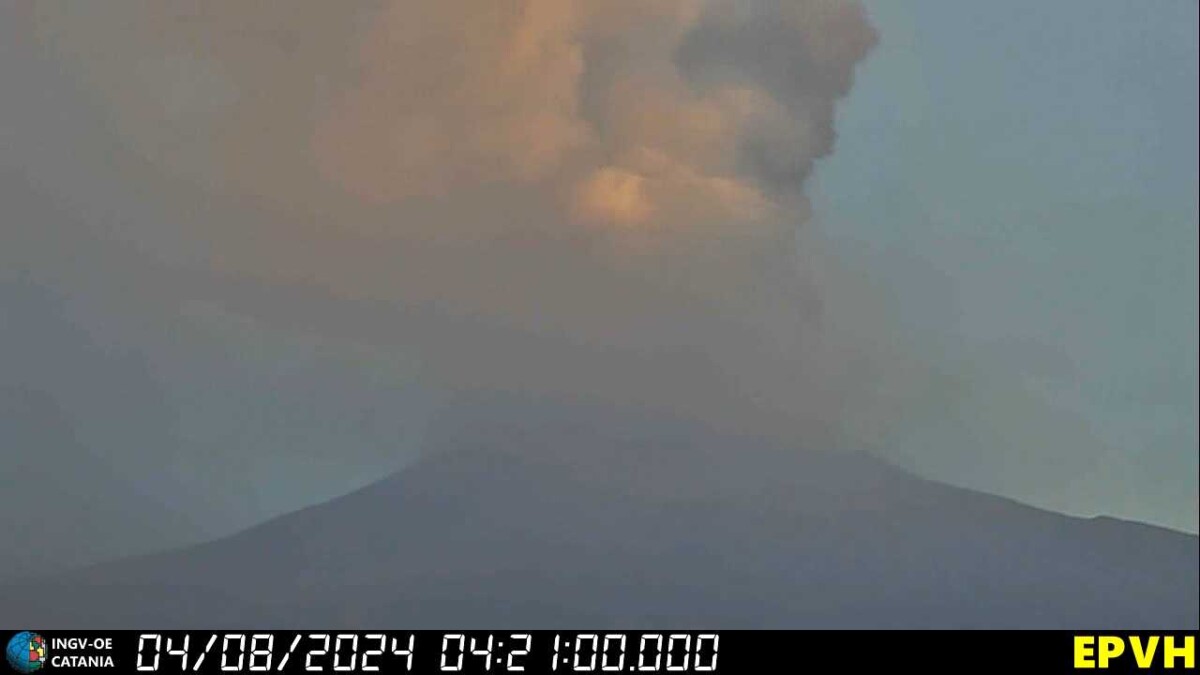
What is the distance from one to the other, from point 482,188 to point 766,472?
12.6 ft

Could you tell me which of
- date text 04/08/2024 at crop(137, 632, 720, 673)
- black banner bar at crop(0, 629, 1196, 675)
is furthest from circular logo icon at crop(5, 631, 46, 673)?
date text 04/08/2024 at crop(137, 632, 720, 673)

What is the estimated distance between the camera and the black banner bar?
11086mm

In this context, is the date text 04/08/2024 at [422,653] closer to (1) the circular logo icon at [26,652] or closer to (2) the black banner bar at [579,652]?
(2) the black banner bar at [579,652]

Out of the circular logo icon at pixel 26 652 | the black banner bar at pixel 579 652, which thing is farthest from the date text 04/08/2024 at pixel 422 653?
the circular logo icon at pixel 26 652

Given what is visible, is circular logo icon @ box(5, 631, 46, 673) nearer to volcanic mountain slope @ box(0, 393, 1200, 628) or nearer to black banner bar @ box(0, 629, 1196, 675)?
black banner bar @ box(0, 629, 1196, 675)

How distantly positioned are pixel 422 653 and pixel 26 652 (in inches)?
117

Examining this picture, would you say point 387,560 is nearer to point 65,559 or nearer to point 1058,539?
point 65,559

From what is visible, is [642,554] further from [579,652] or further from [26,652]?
[26,652]

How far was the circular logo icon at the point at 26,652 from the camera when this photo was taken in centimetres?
1088

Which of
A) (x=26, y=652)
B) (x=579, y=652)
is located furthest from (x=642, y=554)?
(x=26, y=652)

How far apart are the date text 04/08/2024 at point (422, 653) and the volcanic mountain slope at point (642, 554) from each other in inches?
36.0

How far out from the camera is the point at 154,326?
13.2 metres

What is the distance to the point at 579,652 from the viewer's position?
11508 mm

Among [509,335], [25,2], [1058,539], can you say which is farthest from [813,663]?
[25,2]
